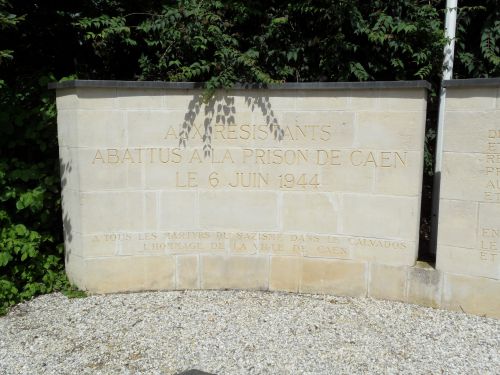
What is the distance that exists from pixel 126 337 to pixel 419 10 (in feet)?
13.9

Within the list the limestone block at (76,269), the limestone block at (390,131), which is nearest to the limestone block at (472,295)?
the limestone block at (390,131)

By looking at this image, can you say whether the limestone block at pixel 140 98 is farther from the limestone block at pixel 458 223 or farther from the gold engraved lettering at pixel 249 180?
the limestone block at pixel 458 223

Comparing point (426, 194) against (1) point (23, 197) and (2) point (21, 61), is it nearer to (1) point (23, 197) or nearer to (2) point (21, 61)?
(1) point (23, 197)

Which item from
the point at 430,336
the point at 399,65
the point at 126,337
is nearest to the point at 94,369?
the point at 126,337

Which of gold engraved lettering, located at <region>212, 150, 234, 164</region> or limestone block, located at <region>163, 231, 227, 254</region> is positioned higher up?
gold engraved lettering, located at <region>212, 150, 234, 164</region>

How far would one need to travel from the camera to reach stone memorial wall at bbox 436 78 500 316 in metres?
4.04

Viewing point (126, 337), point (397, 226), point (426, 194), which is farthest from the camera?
point (426, 194)

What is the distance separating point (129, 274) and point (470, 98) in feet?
11.6

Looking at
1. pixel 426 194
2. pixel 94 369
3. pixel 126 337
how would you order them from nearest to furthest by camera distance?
pixel 94 369 < pixel 126 337 < pixel 426 194

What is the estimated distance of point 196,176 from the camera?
15.5 feet

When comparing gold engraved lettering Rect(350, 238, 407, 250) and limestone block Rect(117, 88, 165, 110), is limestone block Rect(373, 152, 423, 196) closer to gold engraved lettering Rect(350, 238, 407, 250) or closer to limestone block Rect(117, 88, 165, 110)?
gold engraved lettering Rect(350, 238, 407, 250)

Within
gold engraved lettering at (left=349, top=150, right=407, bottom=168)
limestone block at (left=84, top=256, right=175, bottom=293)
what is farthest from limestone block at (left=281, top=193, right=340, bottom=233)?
limestone block at (left=84, top=256, right=175, bottom=293)

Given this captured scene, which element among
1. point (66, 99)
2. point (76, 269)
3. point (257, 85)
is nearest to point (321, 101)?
point (257, 85)

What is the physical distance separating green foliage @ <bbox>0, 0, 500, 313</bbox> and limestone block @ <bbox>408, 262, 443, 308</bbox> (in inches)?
57.7
